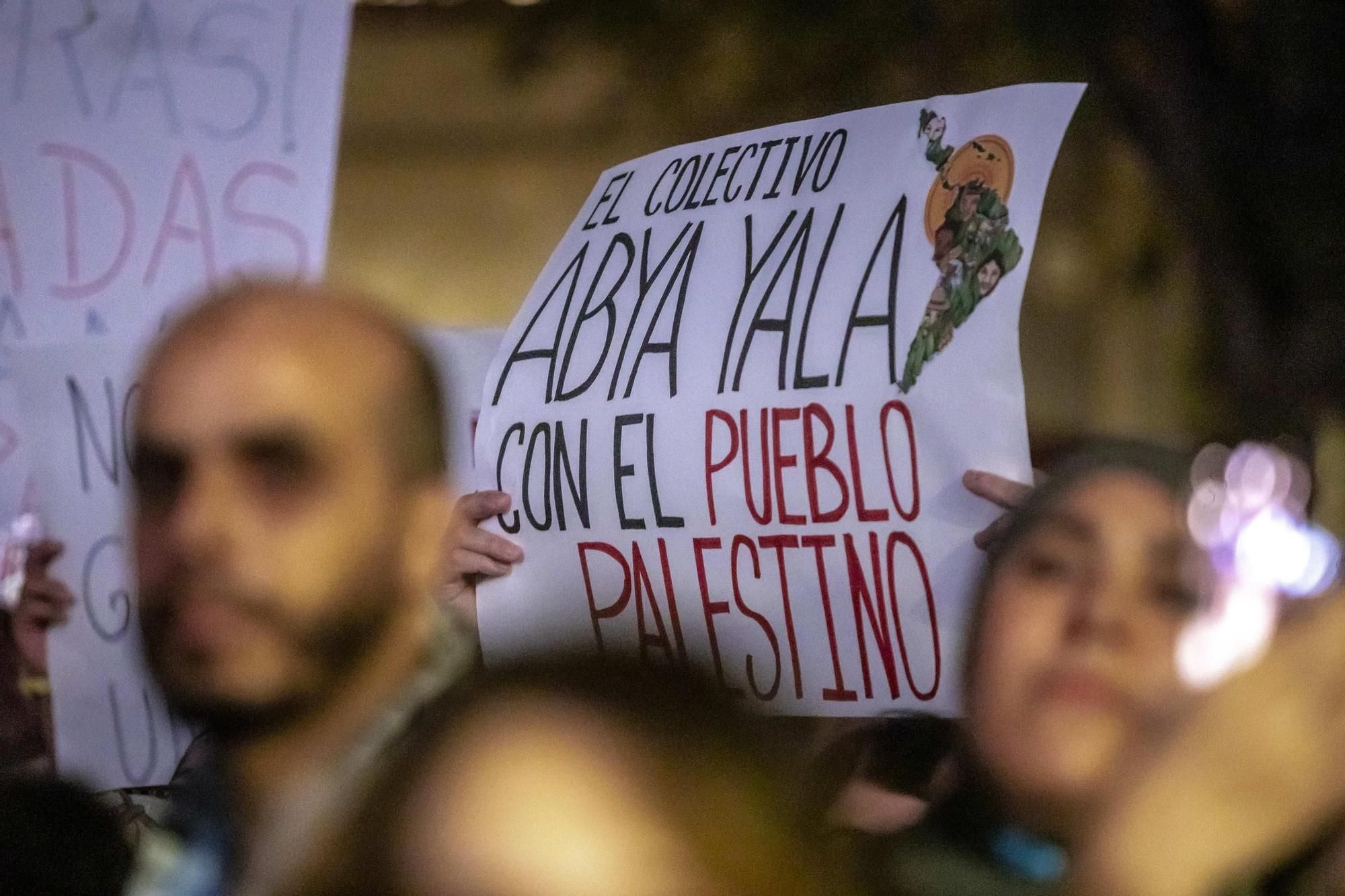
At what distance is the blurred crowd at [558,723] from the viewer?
63 cm

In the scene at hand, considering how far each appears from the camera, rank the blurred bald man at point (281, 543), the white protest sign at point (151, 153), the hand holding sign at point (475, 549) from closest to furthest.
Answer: the blurred bald man at point (281, 543), the hand holding sign at point (475, 549), the white protest sign at point (151, 153)

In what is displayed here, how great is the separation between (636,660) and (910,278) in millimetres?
901

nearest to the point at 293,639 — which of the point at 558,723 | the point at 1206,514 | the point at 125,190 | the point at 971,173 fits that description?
the point at 558,723

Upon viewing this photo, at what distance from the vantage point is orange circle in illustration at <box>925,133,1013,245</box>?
59.2 inches

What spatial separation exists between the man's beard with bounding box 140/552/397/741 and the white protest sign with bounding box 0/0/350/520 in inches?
32.0

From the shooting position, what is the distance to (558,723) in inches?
→ 25.7

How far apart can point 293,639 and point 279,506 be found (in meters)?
0.11

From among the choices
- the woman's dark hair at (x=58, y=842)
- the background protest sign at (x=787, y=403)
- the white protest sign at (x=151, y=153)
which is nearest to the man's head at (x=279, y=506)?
the woman's dark hair at (x=58, y=842)

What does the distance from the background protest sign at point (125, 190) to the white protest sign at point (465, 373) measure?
211 millimetres

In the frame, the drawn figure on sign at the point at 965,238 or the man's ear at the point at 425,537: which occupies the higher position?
the drawn figure on sign at the point at 965,238

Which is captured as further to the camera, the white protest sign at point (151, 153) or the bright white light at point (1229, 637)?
the white protest sign at point (151, 153)

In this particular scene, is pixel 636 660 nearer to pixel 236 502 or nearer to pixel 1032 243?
pixel 236 502

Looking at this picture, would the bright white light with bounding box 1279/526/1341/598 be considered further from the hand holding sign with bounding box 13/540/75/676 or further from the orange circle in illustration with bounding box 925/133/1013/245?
the hand holding sign with bounding box 13/540/75/676

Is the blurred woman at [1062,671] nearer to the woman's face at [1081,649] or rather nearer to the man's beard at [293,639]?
the woman's face at [1081,649]
